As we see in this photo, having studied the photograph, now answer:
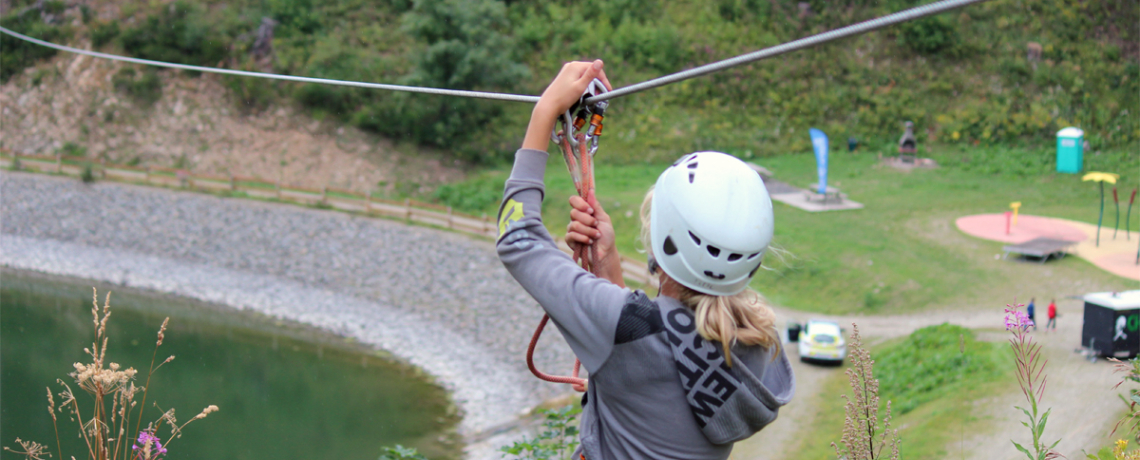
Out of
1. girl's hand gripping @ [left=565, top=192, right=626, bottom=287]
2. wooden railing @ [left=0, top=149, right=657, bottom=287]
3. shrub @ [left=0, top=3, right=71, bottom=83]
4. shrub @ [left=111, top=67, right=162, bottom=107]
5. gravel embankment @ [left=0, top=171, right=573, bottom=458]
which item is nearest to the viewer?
girl's hand gripping @ [left=565, top=192, right=626, bottom=287]

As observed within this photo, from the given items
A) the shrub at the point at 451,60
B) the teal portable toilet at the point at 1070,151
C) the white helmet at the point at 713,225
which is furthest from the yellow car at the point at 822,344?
the teal portable toilet at the point at 1070,151

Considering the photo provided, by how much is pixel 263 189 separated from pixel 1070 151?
21381 millimetres

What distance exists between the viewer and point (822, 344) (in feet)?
40.6

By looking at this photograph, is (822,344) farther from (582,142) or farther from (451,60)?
(451,60)

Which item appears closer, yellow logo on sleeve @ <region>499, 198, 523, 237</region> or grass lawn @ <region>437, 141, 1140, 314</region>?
yellow logo on sleeve @ <region>499, 198, 523, 237</region>

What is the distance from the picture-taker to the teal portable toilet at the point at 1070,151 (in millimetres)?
22036

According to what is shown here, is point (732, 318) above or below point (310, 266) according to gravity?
above

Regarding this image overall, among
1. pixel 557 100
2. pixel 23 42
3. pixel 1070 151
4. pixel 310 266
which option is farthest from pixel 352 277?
pixel 1070 151

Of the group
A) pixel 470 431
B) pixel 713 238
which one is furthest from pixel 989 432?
pixel 713 238

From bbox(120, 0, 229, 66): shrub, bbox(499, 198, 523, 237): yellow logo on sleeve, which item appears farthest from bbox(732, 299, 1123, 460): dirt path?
bbox(120, 0, 229, 66): shrub

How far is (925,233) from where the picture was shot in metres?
17.5

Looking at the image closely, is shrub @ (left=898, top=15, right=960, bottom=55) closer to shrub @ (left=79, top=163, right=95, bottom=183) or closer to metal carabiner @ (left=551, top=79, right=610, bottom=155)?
shrub @ (left=79, top=163, right=95, bottom=183)

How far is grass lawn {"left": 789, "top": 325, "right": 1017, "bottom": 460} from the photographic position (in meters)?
8.80

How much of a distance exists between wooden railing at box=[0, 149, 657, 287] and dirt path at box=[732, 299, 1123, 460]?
9725 millimetres
